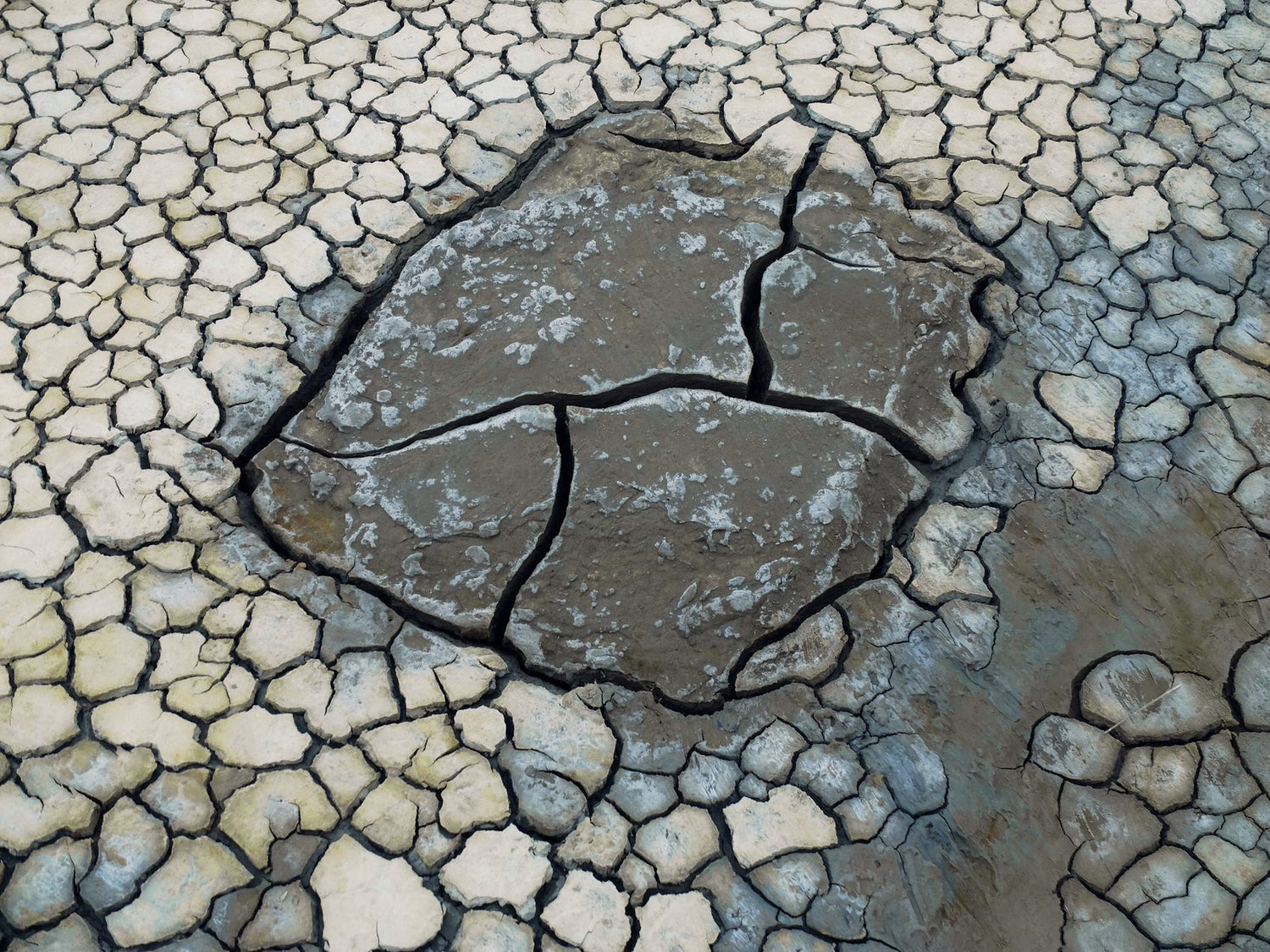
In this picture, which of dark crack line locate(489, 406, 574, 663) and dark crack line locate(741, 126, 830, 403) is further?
dark crack line locate(741, 126, 830, 403)

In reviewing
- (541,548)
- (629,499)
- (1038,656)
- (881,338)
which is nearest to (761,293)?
(881,338)

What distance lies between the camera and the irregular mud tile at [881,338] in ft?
7.53

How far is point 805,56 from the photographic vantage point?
312 cm

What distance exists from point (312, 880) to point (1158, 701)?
1652mm

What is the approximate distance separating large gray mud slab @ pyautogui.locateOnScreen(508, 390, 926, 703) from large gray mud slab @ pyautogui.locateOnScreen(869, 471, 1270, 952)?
28cm

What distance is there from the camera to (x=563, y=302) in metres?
2.38

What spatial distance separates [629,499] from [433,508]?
424mm

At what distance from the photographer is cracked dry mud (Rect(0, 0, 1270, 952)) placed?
1777 mm

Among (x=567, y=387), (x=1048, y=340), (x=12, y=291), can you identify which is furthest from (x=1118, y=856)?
(x=12, y=291)

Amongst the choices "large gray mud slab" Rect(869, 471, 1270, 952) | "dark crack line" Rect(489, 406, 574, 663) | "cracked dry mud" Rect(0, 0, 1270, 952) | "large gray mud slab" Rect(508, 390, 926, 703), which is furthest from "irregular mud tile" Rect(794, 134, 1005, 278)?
"dark crack line" Rect(489, 406, 574, 663)

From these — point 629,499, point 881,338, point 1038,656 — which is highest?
point 881,338

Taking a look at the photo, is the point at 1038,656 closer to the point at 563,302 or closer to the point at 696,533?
the point at 696,533

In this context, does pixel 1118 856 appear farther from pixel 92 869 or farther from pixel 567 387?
pixel 92 869

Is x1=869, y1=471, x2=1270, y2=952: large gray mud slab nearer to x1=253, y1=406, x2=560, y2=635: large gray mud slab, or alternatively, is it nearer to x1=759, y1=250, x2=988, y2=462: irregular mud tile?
x1=759, y1=250, x2=988, y2=462: irregular mud tile
